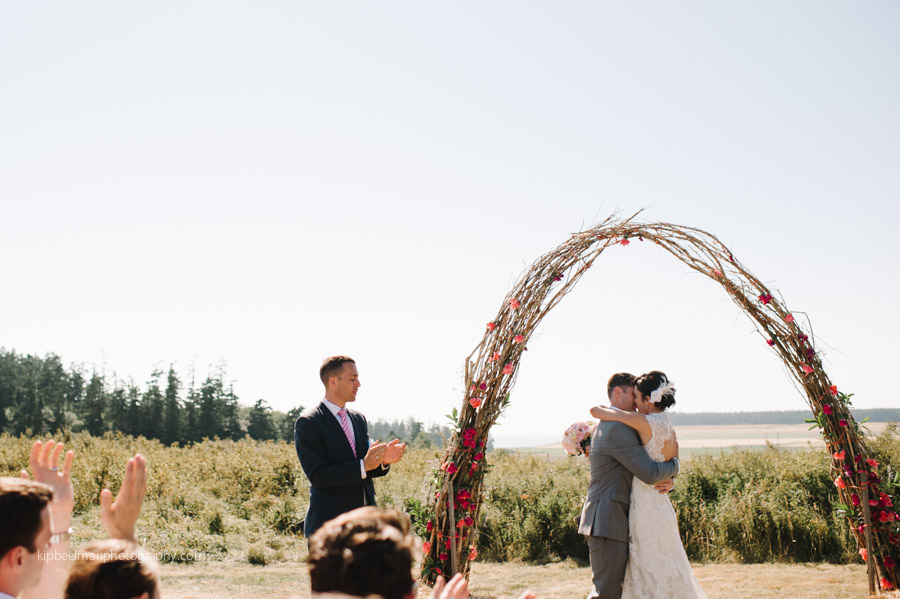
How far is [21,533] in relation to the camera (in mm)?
1871

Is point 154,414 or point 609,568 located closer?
point 609,568

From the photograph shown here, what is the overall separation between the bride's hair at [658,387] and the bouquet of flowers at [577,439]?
0.71m

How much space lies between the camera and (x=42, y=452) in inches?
94.8

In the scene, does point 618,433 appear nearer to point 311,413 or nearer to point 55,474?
point 311,413

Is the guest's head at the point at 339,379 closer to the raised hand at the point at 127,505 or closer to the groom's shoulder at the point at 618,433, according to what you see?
the groom's shoulder at the point at 618,433

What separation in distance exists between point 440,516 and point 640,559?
1.96 meters

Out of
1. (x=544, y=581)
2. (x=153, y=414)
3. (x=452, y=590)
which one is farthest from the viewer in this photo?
(x=153, y=414)

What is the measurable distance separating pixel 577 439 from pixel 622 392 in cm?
64

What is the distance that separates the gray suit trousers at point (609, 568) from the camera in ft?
15.8

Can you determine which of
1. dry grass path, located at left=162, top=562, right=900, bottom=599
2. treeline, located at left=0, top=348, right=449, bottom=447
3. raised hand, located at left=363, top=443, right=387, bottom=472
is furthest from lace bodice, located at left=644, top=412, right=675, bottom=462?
treeline, located at left=0, top=348, right=449, bottom=447

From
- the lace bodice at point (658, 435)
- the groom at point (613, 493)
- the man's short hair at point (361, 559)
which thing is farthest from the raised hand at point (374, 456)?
the man's short hair at point (361, 559)

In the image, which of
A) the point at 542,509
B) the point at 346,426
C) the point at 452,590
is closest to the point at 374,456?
the point at 346,426

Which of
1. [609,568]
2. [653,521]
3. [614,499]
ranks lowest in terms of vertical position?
[609,568]

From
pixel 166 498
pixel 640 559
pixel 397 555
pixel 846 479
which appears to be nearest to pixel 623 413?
pixel 640 559
